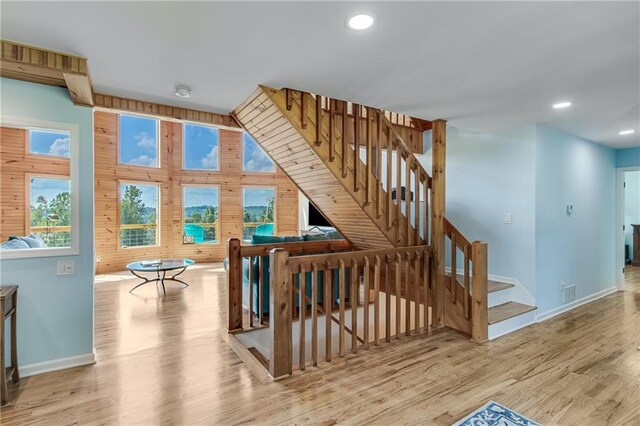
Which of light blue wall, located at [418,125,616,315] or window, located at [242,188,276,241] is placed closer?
light blue wall, located at [418,125,616,315]

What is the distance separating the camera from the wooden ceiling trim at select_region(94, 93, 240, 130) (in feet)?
9.77

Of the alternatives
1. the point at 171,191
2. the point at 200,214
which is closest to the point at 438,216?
the point at 200,214

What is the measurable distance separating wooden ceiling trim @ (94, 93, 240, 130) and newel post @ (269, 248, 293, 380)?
1.84 meters

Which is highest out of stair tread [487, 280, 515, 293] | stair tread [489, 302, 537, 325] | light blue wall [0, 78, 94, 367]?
light blue wall [0, 78, 94, 367]

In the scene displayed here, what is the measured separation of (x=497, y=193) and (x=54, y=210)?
16.9 ft

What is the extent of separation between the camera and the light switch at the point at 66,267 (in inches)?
105

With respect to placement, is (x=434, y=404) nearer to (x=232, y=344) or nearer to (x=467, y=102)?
(x=232, y=344)

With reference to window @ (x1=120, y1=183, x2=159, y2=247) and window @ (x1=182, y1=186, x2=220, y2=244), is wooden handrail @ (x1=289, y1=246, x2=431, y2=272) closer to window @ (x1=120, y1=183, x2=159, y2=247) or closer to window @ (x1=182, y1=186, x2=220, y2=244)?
window @ (x1=182, y1=186, x2=220, y2=244)

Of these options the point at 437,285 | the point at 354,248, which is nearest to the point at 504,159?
the point at 437,285

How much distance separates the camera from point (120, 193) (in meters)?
7.27

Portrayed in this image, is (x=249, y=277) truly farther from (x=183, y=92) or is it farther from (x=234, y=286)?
(x=183, y=92)

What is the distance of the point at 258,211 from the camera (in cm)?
893

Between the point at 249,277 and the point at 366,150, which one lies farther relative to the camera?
the point at 249,277

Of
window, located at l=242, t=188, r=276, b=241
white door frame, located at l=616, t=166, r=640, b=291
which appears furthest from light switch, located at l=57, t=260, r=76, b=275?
white door frame, located at l=616, t=166, r=640, b=291
